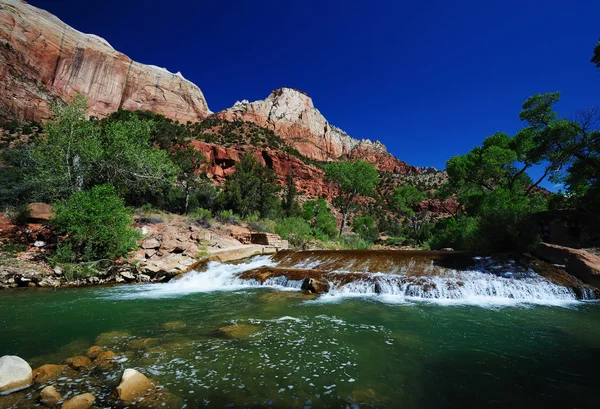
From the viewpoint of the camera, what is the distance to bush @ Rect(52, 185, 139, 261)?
11.0 meters

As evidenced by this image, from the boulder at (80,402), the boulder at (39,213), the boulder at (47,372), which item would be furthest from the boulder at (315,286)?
the boulder at (39,213)

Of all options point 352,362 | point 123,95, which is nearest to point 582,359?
point 352,362

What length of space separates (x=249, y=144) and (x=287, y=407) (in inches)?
2600

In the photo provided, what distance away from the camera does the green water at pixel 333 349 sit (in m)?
3.38

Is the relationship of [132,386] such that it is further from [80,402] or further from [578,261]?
[578,261]

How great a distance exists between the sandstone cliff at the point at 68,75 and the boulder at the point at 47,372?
56.8 meters

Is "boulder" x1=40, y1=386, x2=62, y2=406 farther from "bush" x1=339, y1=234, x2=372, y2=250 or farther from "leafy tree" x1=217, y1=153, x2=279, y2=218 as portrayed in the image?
"bush" x1=339, y1=234, x2=372, y2=250

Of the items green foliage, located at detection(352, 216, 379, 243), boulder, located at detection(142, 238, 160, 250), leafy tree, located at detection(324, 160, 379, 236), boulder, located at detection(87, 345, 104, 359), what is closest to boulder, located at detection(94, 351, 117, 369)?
boulder, located at detection(87, 345, 104, 359)

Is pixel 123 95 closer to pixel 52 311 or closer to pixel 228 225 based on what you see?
pixel 228 225

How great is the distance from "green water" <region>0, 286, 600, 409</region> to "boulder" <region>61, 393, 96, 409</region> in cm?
13

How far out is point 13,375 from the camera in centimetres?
339

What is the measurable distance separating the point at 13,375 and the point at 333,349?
4254mm

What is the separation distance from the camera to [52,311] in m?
7.07

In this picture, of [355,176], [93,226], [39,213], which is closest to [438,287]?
[93,226]
